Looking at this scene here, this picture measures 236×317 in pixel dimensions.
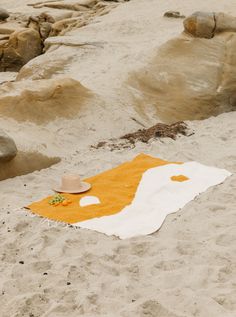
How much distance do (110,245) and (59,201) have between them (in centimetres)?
83

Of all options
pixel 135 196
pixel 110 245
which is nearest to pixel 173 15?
pixel 135 196

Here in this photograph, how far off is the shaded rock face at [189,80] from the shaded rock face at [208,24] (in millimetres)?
83

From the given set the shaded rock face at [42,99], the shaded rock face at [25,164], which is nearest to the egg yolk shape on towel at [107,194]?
the shaded rock face at [25,164]

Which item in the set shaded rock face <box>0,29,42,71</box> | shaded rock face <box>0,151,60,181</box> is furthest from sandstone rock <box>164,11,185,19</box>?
shaded rock face <box>0,151,60,181</box>

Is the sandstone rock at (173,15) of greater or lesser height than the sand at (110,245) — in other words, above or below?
below

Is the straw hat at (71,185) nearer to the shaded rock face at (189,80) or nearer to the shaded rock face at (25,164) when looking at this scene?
the shaded rock face at (25,164)

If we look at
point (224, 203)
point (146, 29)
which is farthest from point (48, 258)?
point (146, 29)

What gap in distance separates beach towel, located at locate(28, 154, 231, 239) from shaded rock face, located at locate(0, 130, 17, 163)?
2.31 ft

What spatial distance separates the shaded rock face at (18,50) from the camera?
10.7 m

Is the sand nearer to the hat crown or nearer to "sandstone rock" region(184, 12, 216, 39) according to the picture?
the hat crown

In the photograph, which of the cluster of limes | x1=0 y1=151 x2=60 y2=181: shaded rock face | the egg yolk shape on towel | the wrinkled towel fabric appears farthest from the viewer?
x1=0 y1=151 x2=60 y2=181: shaded rock face

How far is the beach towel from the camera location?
3732mm

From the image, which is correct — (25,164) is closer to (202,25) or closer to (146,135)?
(146,135)

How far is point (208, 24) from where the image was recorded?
7.43 m
